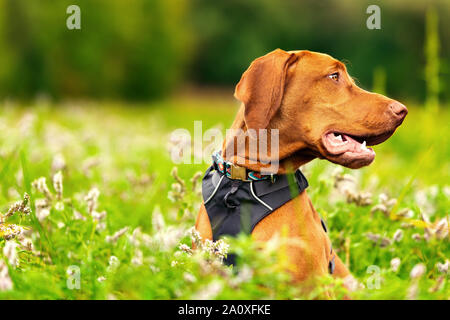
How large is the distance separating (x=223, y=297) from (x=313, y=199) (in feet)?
5.87

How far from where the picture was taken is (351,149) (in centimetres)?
276

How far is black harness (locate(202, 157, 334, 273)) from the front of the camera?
2.69 metres

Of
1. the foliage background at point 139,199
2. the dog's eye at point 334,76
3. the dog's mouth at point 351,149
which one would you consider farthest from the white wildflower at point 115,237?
the dog's eye at point 334,76

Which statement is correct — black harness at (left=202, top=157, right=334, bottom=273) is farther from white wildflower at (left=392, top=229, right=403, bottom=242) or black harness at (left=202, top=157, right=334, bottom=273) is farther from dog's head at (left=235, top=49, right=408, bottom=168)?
white wildflower at (left=392, top=229, right=403, bottom=242)

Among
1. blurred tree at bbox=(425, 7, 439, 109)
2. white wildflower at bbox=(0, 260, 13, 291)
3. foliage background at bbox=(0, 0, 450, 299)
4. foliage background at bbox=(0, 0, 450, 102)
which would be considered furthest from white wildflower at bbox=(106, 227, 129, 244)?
foliage background at bbox=(0, 0, 450, 102)

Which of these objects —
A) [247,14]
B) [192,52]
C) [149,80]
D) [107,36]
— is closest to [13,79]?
[107,36]

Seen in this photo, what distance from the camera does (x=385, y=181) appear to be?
552 centimetres

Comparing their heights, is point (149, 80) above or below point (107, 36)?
below

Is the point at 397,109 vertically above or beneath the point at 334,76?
beneath

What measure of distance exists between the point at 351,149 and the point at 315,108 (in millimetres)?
290

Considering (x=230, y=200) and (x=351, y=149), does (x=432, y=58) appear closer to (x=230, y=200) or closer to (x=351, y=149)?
(x=351, y=149)

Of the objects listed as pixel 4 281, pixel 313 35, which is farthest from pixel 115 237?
pixel 313 35

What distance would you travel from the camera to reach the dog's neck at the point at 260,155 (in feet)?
9.23

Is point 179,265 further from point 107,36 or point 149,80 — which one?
point 149,80
